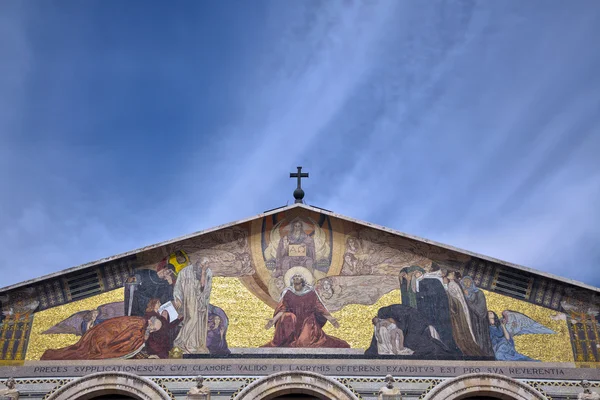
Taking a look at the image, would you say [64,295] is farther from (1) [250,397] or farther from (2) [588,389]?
(2) [588,389]

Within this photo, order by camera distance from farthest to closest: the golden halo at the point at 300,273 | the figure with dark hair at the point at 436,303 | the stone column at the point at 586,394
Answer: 1. the golden halo at the point at 300,273
2. the figure with dark hair at the point at 436,303
3. the stone column at the point at 586,394

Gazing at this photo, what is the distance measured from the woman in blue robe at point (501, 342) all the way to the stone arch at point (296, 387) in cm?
279

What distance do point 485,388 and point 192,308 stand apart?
214 inches

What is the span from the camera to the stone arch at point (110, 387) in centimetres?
1423

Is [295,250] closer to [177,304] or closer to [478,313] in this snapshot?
[177,304]

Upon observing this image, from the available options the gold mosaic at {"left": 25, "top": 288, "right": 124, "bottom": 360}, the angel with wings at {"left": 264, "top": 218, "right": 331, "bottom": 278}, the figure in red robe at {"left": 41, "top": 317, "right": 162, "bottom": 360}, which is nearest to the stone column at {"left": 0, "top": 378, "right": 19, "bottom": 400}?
the gold mosaic at {"left": 25, "top": 288, "right": 124, "bottom": 360}

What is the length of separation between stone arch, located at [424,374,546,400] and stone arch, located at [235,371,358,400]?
1583 millimetres

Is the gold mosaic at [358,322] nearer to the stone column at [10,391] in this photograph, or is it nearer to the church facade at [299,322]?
the church facade at [299,322]

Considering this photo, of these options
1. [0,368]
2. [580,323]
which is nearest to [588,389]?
[580,323]

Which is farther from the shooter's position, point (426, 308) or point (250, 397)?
point (426, 308)

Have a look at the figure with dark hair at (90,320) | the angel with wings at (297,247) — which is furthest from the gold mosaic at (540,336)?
the figure with dark hair at (90,320)

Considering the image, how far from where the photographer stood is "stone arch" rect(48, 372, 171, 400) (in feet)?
46.7

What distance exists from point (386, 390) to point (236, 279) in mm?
3542

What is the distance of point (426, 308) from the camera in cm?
1534
